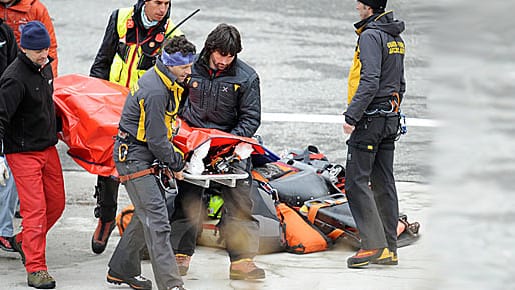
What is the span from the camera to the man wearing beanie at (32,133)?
14.1 ft

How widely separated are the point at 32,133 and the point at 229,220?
1313 mm

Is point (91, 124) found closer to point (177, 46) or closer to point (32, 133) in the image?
point (32, 133)

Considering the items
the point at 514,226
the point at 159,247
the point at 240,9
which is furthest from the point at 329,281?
the point at 240,9

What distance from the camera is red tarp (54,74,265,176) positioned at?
177 inches

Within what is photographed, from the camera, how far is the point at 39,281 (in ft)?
14.5

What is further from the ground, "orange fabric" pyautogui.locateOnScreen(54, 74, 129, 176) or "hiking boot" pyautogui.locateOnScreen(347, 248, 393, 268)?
"orange fabric" pyautogui.locateOnScreen(54, 74, 129, 176)

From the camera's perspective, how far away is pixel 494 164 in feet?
1.50

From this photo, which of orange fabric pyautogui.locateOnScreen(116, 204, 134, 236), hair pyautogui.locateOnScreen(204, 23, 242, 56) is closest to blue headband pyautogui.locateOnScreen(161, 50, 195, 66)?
hair pyautogui.locateOnScreen(204, 23, 242, 56)

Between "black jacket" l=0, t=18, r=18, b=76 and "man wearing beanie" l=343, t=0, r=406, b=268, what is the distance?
2.22 meters

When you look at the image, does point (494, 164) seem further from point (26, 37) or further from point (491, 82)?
point (26, 37)

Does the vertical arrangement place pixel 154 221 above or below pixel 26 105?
below

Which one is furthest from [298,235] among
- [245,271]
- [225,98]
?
[225,98]

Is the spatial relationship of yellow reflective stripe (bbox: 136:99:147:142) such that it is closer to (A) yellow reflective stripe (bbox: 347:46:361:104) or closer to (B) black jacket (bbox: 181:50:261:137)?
(B) black jacket (bbox: 181:50:261:137)

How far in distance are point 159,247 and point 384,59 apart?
1.86m
